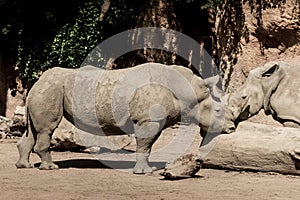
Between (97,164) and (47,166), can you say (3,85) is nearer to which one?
(97,164)

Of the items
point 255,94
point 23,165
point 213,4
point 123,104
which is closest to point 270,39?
point 213,4

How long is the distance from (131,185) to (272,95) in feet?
9.19

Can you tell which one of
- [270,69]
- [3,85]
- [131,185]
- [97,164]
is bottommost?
[3,85]

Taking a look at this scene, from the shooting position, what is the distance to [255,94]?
919cm

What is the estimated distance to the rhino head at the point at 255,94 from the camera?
9.07 meters

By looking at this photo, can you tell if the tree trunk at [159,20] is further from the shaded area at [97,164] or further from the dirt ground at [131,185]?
the dirt ground at [131,185]

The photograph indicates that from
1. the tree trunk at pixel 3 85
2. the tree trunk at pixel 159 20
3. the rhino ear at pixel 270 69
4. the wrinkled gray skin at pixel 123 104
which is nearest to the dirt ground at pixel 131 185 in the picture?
the wrinkled gray skin at pixel 123 104

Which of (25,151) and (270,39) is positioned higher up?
(270,39)

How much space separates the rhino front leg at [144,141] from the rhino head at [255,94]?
125 cm

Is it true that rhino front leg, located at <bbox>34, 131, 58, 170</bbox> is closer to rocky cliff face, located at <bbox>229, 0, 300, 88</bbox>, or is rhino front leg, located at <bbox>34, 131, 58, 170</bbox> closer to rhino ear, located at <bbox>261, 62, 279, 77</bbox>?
rhino ear, located at <bbox>261, 62, 279, 77</bbox>

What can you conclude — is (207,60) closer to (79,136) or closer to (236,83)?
(236,83)

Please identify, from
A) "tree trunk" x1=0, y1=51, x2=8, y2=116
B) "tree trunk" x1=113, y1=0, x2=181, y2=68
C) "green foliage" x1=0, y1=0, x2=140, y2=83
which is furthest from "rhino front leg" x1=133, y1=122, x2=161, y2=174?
"tree trunk" x1=0, y1=51, x2=8, y2=116

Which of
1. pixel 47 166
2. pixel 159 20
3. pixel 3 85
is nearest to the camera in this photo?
pixel 47 166

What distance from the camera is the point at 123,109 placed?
8.56 metres
